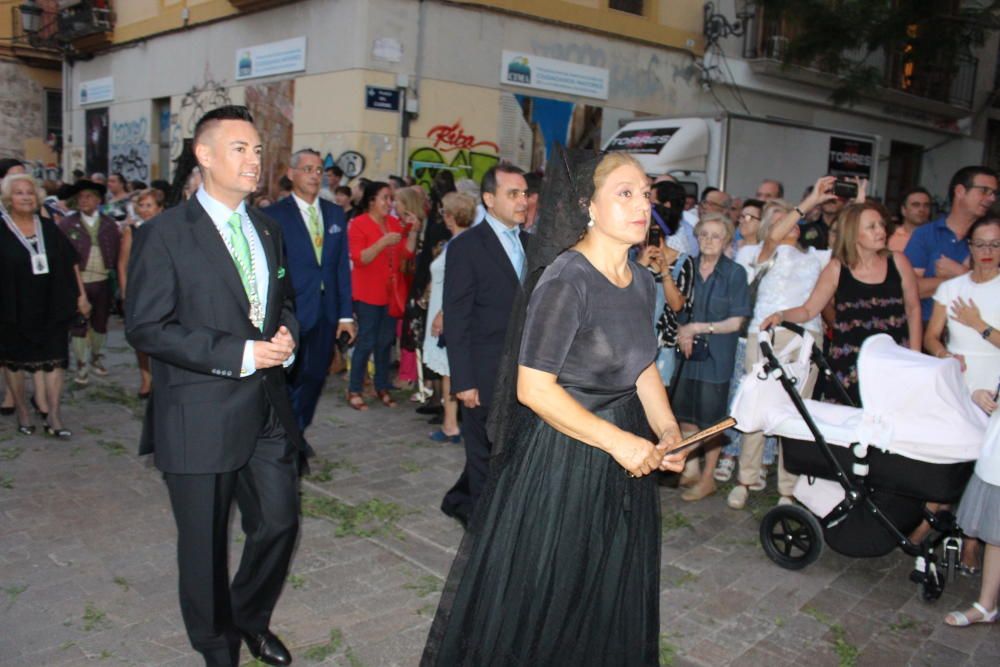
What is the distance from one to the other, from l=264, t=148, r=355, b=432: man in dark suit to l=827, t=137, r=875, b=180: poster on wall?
10485mm

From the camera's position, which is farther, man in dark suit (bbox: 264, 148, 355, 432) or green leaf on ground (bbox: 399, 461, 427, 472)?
green leaf on ground (bbox: 399, 461, 427, 472)

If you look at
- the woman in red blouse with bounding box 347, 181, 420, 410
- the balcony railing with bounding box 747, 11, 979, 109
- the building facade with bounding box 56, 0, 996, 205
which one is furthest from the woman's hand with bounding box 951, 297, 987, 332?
the balcony railing with bounding box 747, 11, 979, 109

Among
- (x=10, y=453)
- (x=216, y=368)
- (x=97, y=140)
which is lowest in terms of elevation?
(x=10, y=453)

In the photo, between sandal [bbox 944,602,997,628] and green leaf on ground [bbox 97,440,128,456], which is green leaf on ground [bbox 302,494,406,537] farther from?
sandal [bbox 944,602,997,628]

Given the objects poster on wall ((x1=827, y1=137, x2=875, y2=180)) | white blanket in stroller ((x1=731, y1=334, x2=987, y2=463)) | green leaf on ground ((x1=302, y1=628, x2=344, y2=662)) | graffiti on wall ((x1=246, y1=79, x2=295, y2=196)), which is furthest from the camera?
graffiti on wall ((x1=246, y1=79, x2=295, y2=196))

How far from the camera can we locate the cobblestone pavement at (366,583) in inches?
153

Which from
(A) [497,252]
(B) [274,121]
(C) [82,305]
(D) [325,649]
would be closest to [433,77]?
(B) [274,121]

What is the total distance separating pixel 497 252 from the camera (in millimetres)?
4977

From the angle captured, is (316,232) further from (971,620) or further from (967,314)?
(971,620)

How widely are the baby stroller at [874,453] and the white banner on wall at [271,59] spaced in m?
12.9

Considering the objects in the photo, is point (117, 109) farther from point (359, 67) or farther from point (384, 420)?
point (384, 420)

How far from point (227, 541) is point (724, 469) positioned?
14.2ft

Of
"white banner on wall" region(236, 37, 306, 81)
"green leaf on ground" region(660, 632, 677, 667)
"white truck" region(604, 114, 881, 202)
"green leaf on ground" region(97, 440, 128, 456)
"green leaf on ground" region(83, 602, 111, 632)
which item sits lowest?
"green leaf on ground" region(97, 440, 128, 456)

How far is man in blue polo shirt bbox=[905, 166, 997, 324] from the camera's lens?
20.9ft
